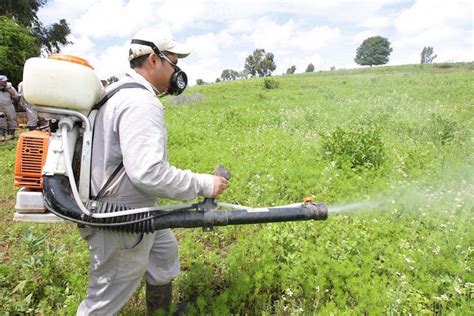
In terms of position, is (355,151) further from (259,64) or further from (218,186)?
(259,64)

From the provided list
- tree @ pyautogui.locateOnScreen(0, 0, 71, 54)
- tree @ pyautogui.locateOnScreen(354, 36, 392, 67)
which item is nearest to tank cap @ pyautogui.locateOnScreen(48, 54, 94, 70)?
tree @ pyautogui.locateOnScreen(0, 0, 71, 54)

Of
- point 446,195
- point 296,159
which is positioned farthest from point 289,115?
point 446,195

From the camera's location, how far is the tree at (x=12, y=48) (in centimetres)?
1906

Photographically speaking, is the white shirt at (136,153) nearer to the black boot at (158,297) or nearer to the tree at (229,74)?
the black boot at (158,297)

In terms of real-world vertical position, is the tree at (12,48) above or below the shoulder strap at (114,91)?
above

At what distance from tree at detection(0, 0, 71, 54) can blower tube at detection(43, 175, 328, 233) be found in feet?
93.9

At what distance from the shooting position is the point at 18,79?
68.8 ft

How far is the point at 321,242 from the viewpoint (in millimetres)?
4367

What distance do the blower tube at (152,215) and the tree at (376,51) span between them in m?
118

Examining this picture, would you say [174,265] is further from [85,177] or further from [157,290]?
[85,177]

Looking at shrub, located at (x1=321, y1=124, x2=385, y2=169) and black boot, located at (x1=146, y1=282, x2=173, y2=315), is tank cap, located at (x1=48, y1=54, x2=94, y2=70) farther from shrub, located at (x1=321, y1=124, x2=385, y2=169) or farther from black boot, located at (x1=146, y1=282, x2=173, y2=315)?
shrub, located at (x1=321, y1=124, x2=385, y2=169)

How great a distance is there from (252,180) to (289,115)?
22.0ft

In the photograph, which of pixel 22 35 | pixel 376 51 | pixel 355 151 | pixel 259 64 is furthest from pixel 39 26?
pixel 376 51

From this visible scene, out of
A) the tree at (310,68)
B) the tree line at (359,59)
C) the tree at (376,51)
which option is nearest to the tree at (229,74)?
the tree line at (359,59)
